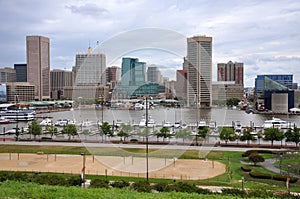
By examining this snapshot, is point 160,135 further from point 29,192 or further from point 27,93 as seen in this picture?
point 27,93

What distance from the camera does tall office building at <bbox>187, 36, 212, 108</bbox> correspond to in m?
10.1

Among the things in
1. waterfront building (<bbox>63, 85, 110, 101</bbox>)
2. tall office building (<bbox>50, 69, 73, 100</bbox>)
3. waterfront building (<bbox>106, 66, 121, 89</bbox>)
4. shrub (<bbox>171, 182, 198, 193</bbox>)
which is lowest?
shrub (<bbox>171, 182, 198, 193</bbox>)

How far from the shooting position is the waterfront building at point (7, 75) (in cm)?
6216

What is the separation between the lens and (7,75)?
62.7 metres

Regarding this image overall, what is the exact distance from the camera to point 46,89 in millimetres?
58094

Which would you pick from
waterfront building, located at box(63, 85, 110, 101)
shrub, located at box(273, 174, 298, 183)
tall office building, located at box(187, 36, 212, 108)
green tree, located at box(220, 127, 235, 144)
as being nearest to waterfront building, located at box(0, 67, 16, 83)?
waterfront building, located at box(63, 85, 110, 101)

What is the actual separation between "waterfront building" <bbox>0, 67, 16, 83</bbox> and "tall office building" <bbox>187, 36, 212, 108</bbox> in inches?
2060

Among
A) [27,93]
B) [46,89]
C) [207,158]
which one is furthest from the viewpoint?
[46,89]

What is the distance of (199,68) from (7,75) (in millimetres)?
58196

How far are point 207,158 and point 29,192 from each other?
20.3 ft

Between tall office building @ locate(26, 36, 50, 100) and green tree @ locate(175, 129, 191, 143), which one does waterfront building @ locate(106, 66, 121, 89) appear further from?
tall office building @ locate(26, 36, 50, 100)

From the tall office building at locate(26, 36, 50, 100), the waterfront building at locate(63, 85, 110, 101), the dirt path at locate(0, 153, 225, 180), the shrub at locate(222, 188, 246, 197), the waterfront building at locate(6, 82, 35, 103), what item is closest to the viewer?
the shrub at locate(222, 188, 246, 197)

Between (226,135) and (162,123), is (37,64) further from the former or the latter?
(226,135)

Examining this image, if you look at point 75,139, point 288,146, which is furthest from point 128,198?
point 75,139
